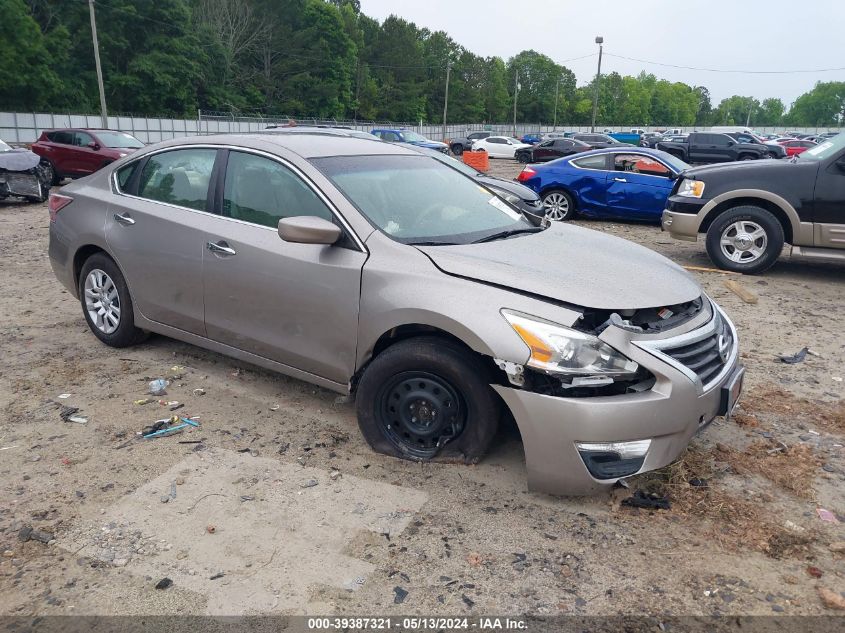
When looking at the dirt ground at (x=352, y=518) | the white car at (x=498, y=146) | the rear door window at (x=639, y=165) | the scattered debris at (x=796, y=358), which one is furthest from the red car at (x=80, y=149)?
the white car at (x=498, y=146)

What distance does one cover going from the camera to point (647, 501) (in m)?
3.31

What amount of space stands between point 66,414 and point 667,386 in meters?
3.56

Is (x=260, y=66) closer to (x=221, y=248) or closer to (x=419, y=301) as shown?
→ (x=221, y=248)

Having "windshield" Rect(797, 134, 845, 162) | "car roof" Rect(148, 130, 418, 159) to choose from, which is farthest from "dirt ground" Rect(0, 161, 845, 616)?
"windshield" Rect(797, 134, 845, 162)

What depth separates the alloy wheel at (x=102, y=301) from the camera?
516cm

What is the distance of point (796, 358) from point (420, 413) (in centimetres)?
364

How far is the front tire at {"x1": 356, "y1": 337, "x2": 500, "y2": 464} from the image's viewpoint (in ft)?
10.8

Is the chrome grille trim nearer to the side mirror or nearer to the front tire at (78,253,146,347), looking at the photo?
the side mirror

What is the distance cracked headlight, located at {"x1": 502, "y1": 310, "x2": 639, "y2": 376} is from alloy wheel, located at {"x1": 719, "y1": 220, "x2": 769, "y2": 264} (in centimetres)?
618

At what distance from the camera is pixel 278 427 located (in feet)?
13.5

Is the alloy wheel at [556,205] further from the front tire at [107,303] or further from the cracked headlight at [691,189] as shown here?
the front tire at [107,303]

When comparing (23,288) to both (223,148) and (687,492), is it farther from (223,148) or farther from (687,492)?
(687,492)

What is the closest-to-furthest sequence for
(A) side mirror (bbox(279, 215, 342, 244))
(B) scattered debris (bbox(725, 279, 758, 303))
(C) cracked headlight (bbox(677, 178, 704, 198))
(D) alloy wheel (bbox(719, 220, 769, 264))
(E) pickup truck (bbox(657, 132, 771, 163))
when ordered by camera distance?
1. (A) side mirror (bbox(279, 215, 342, 244))
2. (B) scattered debris (bbox(725, 279, 758, 303))
3. (D) alloy wheel (bbox(719, 220, 769, 264))
4. (C) cracked headlight (bbox(677, 178, 704, 198))
5. (E) pickup truck (bbox(657, 132, 771, 163))

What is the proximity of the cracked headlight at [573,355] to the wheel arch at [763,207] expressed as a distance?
239 inches
